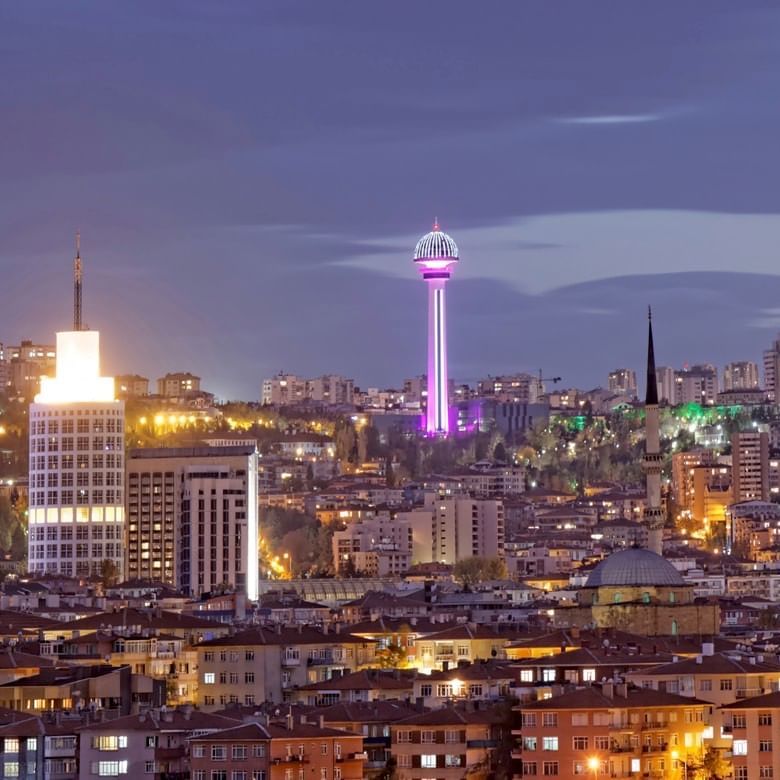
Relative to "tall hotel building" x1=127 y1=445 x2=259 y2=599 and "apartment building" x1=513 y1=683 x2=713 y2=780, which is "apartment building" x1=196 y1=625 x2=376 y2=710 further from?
"tall hotel building" x1=127 y1=445 x2=259 y2=599

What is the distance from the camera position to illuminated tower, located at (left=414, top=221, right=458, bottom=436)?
17900 centimetres

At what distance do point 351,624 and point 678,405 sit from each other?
381 feet

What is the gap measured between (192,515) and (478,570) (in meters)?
11.7

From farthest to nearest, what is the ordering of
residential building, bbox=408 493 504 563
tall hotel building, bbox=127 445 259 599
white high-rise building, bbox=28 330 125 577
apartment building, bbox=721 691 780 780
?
residential building, bbox=408 493 504 563 → white high-rise building, bbox=28 330 125 577 → tall hotel building, bbox=127 445 259 599 → apartment building, bbox=721 691 780 780

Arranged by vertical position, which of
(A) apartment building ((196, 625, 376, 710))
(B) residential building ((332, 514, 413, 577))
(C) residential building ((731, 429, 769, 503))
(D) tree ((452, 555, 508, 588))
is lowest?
(A) apartment building ((196, 625, 376, 710))

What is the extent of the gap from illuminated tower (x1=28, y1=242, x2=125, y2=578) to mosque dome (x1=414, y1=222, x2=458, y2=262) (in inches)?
1907

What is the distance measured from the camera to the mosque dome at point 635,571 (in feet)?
254

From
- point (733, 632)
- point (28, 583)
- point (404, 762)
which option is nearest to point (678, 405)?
point (28, 583)

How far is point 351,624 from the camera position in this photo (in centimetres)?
7688

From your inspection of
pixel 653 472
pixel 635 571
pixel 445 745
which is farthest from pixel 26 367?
pixel 445 745

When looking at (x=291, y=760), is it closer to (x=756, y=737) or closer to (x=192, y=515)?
(x=756, y=737)

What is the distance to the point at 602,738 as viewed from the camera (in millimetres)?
51688

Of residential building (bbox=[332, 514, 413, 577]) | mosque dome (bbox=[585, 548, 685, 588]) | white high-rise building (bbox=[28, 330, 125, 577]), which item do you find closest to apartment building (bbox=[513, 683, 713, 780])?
mosque dome (bbox=[585, 548, 685, 588])

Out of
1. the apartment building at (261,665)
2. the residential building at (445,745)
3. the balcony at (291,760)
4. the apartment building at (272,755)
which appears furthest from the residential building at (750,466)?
the balcony at (291,760)
